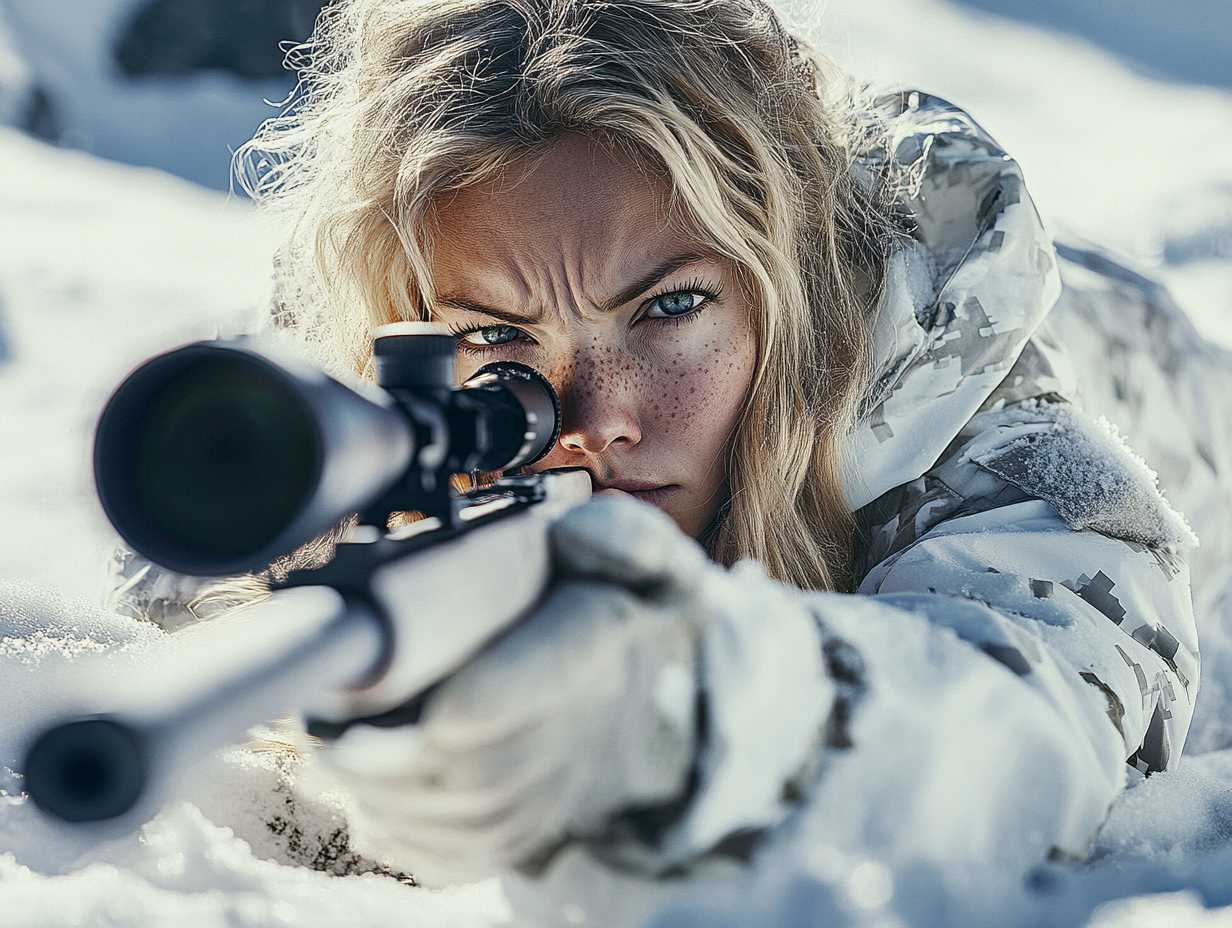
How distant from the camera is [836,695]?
2.20 ft

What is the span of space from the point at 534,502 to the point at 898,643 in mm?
307

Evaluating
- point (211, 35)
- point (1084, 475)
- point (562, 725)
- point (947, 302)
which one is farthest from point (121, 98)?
point (562, 725)

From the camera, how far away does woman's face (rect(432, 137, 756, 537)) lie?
4.09 feet

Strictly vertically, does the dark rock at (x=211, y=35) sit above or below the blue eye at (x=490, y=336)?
below

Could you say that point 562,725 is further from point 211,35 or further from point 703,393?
point 211,35

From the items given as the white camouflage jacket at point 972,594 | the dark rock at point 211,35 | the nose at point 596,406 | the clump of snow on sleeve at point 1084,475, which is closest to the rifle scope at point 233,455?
the white camouflage jacket at point 972,594

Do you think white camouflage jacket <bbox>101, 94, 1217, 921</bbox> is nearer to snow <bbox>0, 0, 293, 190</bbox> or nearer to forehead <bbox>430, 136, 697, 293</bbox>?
forehead <bbox>430, 136, 697, 293</bbox>

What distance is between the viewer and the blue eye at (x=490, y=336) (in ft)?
4.39

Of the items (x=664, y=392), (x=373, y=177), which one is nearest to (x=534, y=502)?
(x=664, y=392)

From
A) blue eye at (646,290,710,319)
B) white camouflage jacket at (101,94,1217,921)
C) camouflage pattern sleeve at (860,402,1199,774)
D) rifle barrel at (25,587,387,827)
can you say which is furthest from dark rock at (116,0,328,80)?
rifle barrel at (25,587,387,827)

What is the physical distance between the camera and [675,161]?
1.23 meters

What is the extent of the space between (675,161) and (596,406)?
0.34 m

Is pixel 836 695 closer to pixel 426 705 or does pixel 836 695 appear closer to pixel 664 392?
pixel 426 705

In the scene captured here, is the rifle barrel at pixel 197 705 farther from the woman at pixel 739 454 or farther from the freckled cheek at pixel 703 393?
the freckled cheek at pixel 703 393
